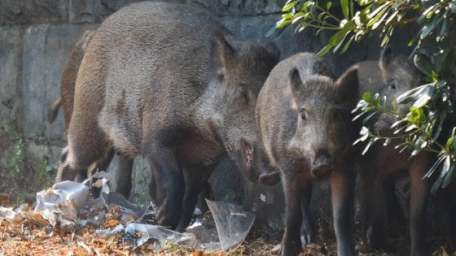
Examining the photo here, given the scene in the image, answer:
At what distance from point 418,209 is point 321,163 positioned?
0.71m

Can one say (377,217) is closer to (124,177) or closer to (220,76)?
(220,76)

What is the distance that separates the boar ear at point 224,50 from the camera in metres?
6.74

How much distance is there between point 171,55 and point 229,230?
3.82 ft

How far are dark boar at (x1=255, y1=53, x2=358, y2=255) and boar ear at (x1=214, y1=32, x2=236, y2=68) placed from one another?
0.57m

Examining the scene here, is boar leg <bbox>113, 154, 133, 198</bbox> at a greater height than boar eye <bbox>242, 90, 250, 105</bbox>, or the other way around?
boar eye <bbox>242, 90, 250, 105</bbox>

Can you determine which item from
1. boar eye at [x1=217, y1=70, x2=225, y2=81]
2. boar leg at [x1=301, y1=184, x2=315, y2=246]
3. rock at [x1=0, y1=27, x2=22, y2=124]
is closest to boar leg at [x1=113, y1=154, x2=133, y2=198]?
boar eye at [x1=217, y1=70, x2=225, y2=81]

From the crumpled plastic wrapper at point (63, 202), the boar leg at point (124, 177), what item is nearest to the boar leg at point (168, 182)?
the crumpled plastic wrapper at point (63, 202)

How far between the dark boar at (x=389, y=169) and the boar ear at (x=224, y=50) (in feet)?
3.22

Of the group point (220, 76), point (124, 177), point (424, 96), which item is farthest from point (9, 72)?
point (424, 96)

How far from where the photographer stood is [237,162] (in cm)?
676

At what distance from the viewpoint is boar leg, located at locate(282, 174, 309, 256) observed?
6.00 metres

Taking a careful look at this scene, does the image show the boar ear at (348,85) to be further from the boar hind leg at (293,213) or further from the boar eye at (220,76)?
the boar eye at (220,76)

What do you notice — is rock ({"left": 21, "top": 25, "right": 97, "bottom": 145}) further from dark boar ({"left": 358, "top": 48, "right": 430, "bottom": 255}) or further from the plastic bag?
dark boar ({"left": 358, "top": 48, "right": 430, "bottom": 255})

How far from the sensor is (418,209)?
600cm
